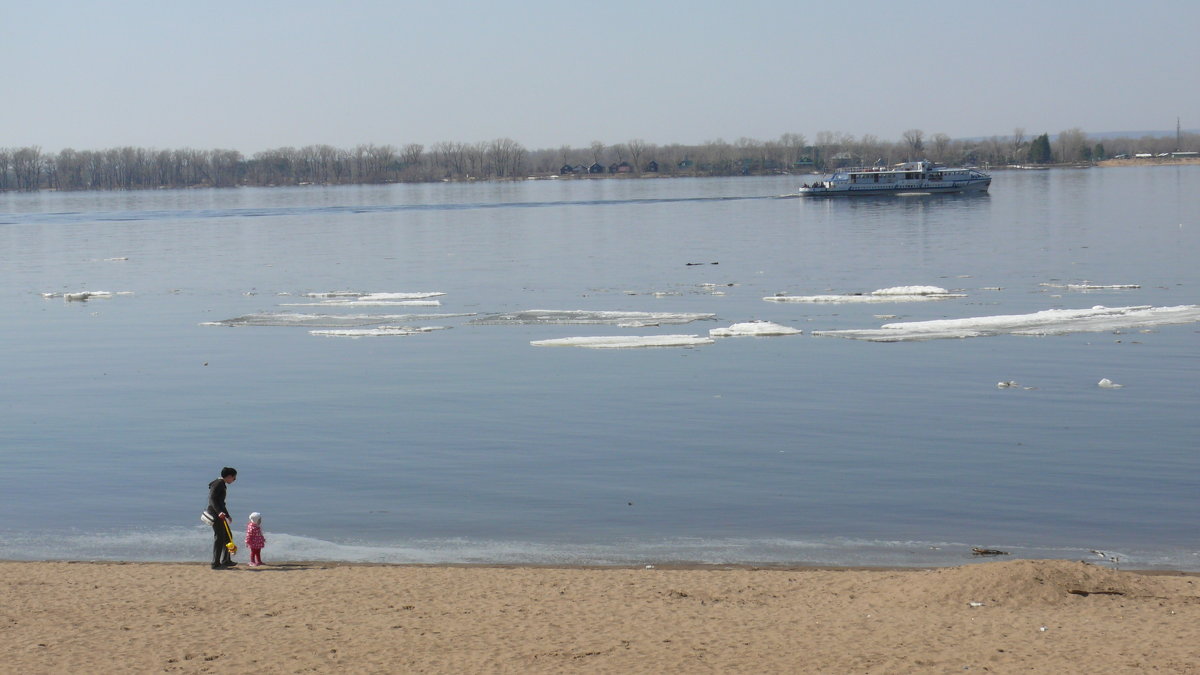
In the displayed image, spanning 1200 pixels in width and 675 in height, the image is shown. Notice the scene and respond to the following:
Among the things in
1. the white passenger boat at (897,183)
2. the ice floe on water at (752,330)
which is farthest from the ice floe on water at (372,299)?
the white passenger boat at (897,183)

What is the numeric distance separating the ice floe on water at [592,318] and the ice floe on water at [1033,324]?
183 inches

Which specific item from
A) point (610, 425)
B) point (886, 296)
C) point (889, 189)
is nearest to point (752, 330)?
point (886, 296)

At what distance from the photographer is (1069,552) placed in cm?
1526

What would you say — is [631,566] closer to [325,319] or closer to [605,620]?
[605,620]

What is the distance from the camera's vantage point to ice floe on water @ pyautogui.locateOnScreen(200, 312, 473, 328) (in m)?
38.0

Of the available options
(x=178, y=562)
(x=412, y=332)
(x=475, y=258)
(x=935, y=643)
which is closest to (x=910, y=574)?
(x=935, y=643)

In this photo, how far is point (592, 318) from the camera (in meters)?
37.2

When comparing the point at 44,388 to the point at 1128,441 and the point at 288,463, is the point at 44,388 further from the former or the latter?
the point at 1128,441

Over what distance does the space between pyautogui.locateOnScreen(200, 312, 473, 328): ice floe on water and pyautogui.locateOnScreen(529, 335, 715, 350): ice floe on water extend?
682 centimetres

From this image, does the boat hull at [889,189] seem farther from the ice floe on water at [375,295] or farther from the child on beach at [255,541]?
the child on beach at [255,541]

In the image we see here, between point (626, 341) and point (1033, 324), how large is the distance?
34.7 ft

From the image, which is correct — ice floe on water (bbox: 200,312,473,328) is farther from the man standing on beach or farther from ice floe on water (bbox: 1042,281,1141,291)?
the man standing on beach

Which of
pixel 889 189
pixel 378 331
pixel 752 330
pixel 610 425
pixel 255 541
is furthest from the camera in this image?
pixel 889 189

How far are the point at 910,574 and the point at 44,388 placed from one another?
21504 millimetres
